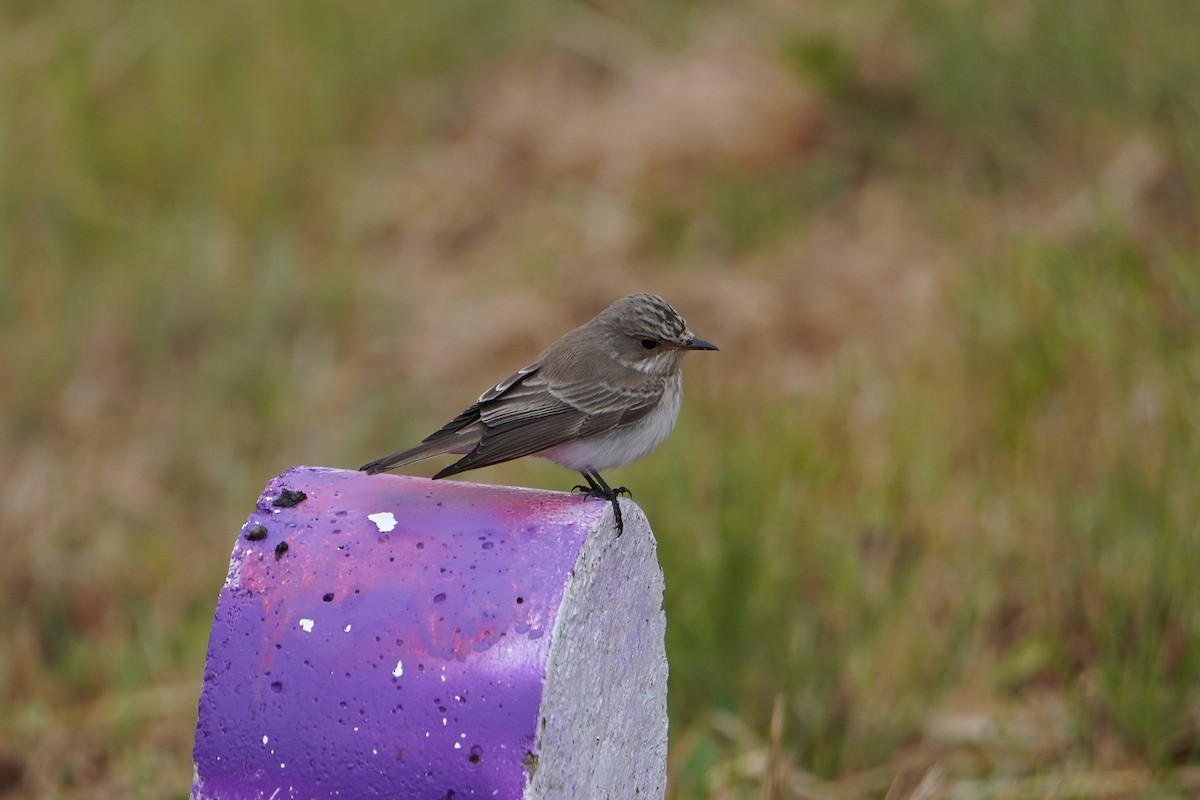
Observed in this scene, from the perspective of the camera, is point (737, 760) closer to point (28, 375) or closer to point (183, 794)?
point (183, 794)

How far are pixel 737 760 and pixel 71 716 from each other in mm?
2295

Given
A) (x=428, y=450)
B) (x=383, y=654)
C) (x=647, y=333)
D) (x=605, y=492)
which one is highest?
(x=647, y=333)

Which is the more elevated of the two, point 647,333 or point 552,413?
point 647,333

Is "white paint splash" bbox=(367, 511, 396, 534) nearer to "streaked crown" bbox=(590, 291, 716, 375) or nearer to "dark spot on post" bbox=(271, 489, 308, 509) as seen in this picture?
"dark spot on post" bbox=(271, 489, 308, 509)

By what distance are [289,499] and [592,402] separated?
3.02 ft

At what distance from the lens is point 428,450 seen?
3801 millimetres

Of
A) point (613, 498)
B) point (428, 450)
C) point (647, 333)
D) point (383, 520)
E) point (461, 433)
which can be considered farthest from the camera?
point (647, 333)

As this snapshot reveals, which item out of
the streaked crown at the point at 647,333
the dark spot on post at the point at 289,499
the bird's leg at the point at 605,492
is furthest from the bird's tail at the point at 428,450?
the streaked crown at the point at 647,333

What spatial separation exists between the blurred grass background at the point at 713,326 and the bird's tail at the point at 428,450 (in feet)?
3.92

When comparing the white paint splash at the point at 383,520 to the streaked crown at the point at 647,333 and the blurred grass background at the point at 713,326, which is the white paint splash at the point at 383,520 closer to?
the streaked crown at the point at 647,333

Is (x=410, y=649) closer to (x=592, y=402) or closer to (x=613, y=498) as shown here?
(x=613, y=498)

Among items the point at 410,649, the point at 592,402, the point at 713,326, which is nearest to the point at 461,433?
the point at 592,402

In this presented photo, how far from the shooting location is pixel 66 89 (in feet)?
30.3

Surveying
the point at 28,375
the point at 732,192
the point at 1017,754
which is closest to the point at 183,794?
the point at 1017,754
